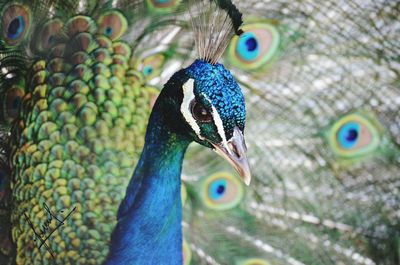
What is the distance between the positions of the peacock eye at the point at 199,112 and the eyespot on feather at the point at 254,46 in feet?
1.55

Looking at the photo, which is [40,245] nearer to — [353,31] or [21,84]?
[21,84]

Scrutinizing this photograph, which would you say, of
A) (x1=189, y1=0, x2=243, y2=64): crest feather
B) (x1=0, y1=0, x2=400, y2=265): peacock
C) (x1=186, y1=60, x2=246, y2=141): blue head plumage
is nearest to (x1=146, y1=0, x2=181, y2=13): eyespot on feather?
(x1=0, y1=0, x2=400, y2=265): peacock

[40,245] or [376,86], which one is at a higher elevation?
[376,86]

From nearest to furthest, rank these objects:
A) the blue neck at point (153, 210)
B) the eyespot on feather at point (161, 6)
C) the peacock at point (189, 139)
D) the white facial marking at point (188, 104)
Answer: the white facial marking at point (188, 104) → the blue neck at point (153, 210) → the peacock at point (189, 139) → the eyespot on feather at point (161, 6)

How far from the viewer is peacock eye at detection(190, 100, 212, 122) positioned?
183cm

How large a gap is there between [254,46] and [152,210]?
1.87 ft

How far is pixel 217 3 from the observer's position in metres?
1.93

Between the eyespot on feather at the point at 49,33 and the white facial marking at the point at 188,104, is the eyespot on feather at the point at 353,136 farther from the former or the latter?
the eyespot on feather at the point at 49,33

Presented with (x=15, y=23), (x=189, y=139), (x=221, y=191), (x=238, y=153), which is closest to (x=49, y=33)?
(x=15, y=23)

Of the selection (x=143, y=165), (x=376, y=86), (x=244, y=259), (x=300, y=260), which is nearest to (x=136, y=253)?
(x=143, y=165)

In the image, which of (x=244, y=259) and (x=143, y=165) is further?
(x=244, y=259)

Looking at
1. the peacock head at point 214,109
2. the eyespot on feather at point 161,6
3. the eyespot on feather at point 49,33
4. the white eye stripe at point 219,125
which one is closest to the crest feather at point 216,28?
the peacock head at point 214,109

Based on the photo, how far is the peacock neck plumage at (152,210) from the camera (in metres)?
2.06

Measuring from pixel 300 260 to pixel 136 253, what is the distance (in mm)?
543
